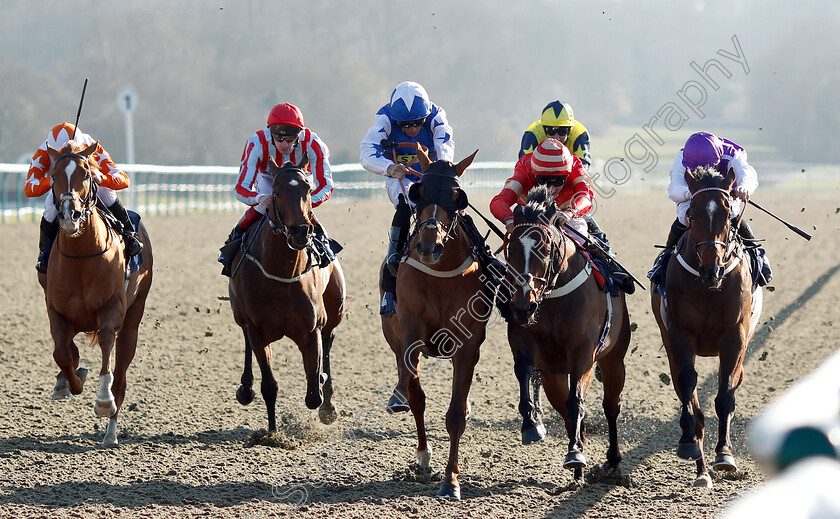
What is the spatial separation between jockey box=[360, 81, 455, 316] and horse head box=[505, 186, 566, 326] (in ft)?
3.02

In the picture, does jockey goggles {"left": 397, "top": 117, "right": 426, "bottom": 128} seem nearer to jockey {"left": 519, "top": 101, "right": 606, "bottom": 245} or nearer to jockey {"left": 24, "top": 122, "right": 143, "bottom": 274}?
jockey {"left": 519, "top": 101, "right": 606, "bottom": 245}

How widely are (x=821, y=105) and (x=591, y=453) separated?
148 feet

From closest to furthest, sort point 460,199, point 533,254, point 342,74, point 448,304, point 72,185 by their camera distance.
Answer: point 533,254, point 460,199, point 448,304, point 72,185, point 342,74

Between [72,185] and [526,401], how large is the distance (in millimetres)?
2873

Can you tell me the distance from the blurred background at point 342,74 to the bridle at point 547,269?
3718cm

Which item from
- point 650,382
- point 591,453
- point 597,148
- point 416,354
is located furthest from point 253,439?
point 597,148

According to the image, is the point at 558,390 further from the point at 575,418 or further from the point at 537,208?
the point at 537,208

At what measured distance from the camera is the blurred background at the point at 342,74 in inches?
1801

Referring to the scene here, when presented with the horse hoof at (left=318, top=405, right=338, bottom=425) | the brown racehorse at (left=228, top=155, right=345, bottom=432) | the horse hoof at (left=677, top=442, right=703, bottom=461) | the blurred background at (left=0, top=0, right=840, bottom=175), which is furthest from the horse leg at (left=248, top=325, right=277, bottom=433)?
the blurred background at (left=0, top=0, right=840, bottom=175)

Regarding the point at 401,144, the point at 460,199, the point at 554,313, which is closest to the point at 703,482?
the point at 554,313

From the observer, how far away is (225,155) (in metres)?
46.2

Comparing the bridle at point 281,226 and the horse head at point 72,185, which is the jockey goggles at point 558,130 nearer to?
the bridle at point 281,226

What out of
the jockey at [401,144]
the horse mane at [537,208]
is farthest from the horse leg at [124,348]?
the horse mane at [537,208]

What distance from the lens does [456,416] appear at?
16.9 feet
